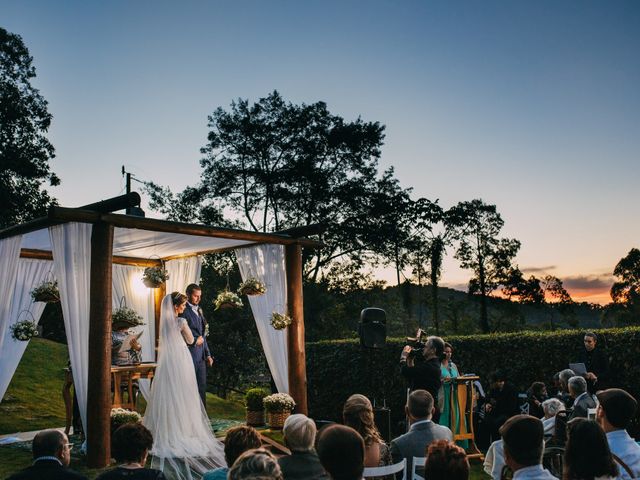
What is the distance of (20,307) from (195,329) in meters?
2.94

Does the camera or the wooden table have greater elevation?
the camera

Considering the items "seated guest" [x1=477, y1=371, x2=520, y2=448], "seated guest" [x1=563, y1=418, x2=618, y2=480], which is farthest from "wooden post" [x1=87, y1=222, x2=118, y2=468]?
"seated guest" [x1=563, y1=418, x2=618, y2=480]

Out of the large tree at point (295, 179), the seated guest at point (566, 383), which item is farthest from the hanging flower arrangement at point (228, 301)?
the large tree at point (295, 179)

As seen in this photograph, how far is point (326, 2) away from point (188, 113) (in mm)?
4379

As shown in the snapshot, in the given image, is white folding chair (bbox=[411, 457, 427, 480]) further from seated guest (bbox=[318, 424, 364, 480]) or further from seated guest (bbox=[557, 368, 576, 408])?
seated guest (bbox=[557, 368, 576, 408])

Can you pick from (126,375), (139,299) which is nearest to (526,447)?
(126,375)

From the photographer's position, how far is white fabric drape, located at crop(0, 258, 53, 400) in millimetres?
8961

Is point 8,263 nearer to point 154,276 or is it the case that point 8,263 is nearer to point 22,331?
point 22,331

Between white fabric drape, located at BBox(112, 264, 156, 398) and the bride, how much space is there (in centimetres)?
335

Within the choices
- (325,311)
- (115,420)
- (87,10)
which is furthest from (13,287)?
(325,311)

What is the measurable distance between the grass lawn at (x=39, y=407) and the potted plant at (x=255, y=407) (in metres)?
0.62

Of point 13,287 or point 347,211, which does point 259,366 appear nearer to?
point 347,211

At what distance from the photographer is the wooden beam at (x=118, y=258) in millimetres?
9500

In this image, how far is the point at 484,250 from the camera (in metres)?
28.0
